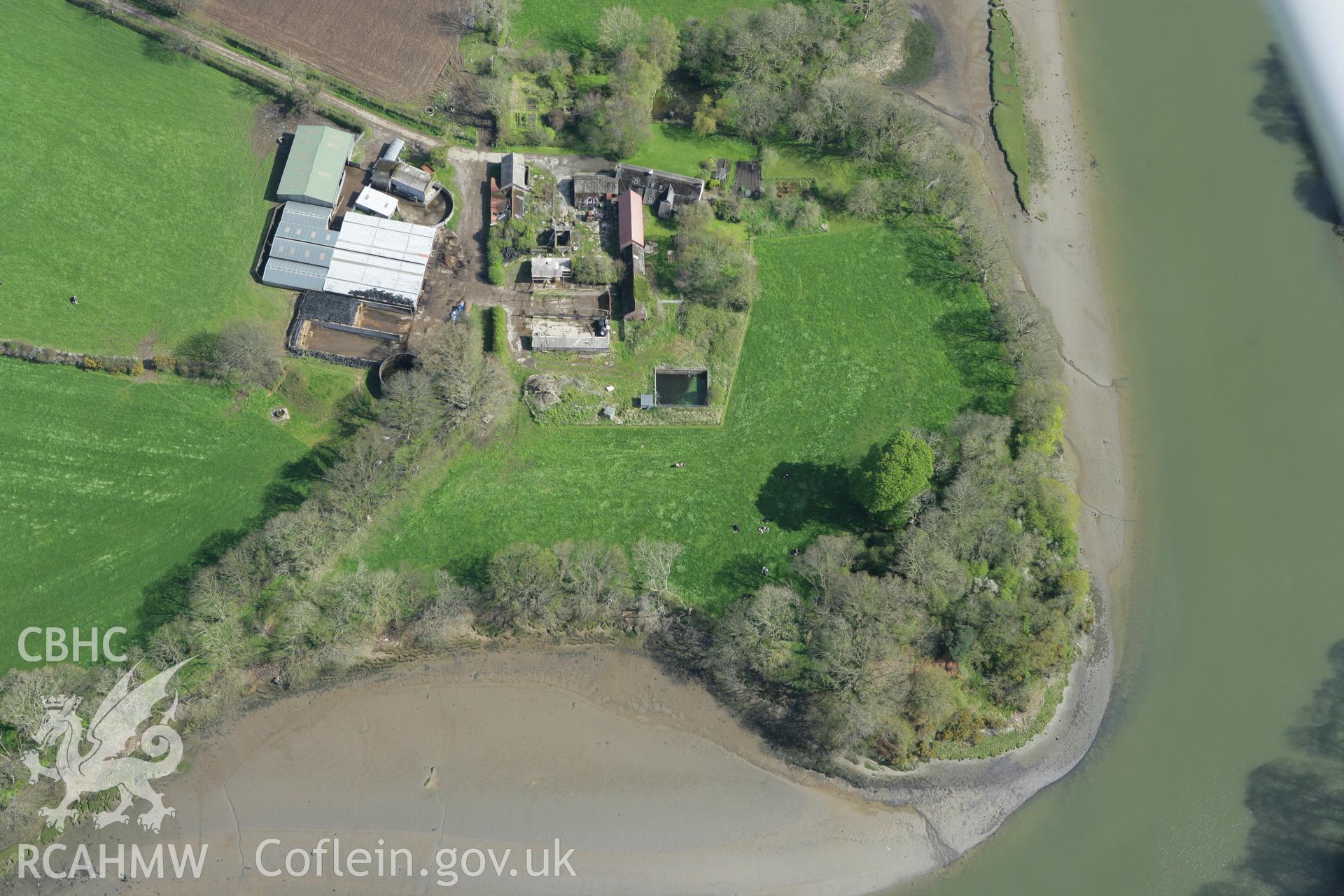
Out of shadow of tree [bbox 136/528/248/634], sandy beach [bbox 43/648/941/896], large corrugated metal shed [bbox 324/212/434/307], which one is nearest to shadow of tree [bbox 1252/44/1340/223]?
sandy beach [bbox 43/648/941/896]

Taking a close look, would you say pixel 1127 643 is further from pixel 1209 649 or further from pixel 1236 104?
pixel 1236 104

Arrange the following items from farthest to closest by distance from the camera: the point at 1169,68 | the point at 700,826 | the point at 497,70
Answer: the point at 1169,68
the point at 497,70
the point at 700,826

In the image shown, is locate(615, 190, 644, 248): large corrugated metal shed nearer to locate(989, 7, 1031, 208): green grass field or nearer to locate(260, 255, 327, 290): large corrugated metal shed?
locate(260, 255, 327, 290): large corrugated metal shed

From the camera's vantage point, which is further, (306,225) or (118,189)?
(118,189)

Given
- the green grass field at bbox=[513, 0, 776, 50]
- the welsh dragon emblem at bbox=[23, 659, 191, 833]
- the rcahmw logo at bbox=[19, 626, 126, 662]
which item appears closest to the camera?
the welsh dragon emblem at bbox=[23, 659, 191, 833]

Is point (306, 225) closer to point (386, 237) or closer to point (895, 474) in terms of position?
point (386, 237)

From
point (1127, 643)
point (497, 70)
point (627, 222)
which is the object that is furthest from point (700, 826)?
point (497, 70)

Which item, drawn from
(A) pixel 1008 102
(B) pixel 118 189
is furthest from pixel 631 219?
(B) pixel 118 189
